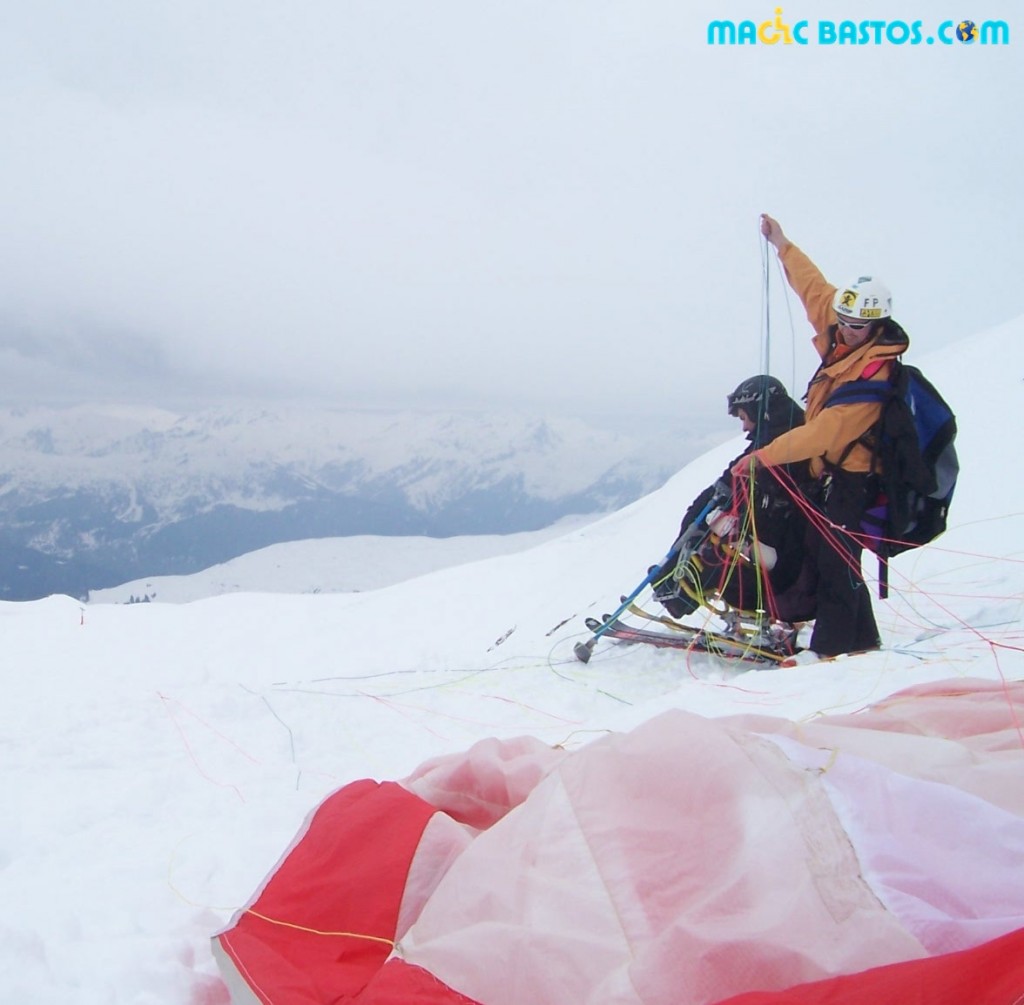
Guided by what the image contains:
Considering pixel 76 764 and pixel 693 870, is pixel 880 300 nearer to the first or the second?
pixel 693 870

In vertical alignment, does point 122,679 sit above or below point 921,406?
below

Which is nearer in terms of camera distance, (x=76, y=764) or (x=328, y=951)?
(x=328, y=951)

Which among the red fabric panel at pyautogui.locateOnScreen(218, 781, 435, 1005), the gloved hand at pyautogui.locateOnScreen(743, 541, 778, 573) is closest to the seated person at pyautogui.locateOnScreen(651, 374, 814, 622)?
the gloved hand at pyautogui.locateOnScreen(743, 541, 778, 573)

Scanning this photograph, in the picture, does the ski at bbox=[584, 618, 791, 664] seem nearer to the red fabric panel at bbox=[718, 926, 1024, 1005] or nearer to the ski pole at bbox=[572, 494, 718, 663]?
the ski pole at bbox=[572, 494, 718, 663]

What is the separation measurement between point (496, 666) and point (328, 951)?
179 inches

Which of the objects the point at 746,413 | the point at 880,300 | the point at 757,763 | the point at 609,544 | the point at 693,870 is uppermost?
the point at 880,300

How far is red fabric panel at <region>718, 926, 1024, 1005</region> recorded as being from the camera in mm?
1450

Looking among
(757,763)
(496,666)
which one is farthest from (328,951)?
(496,666)

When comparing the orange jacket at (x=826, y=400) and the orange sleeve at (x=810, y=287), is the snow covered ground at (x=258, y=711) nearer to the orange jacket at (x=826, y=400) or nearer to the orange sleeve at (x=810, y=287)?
the orange jacket at (x=826, y=400)

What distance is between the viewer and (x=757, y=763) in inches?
83.1

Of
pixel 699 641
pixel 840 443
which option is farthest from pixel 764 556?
pixel 840 443

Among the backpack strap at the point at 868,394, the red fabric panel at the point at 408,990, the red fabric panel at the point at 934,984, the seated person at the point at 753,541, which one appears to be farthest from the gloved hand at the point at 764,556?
the red fabric panel at the point at 408,990

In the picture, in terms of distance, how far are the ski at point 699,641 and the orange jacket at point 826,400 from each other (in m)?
1.42

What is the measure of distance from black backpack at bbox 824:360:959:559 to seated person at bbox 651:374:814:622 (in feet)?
2.27
